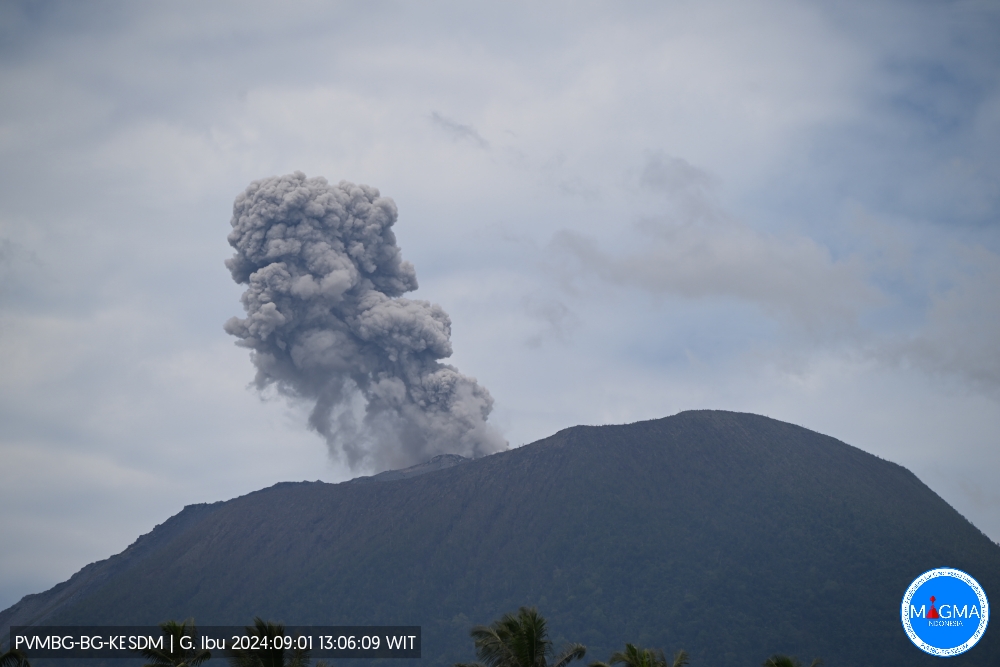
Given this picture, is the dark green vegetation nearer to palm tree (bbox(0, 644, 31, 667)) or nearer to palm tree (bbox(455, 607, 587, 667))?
palm tree (bbox(0, 644, 31, 667))

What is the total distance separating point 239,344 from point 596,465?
131ft

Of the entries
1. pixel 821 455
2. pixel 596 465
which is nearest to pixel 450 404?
pixel 596 465

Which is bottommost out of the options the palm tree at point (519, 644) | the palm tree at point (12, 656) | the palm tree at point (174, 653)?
the palm tree at point (519, 644)

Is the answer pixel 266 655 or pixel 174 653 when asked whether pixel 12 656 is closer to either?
pixel 174 653

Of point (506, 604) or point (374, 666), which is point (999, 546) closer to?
point (506, 604)

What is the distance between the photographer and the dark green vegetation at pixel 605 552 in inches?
3484

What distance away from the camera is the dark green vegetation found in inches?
3484

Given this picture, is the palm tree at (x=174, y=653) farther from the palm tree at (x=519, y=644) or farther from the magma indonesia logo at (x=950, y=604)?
the magma indonesia logo at (x=950, y=604)

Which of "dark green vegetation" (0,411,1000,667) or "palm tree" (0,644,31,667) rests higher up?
"dark green vegetation" (0,411,1000,667)
